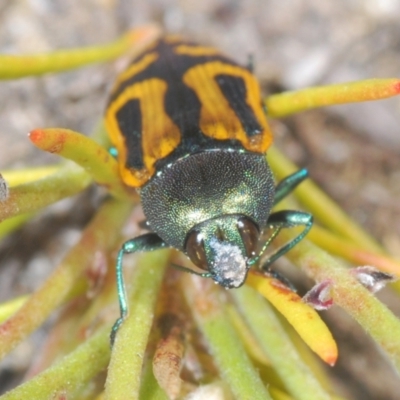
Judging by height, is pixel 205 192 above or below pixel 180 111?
below

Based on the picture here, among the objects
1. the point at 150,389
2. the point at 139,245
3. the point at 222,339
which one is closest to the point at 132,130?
the point at 139,245

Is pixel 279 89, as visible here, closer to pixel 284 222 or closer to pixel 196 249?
pixel 284 222

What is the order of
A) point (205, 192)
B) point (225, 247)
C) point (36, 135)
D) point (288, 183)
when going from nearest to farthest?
point (36, 135), point (225, 247), point (205, 192), point (288, 183)

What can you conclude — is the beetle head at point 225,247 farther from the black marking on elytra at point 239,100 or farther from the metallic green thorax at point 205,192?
the black marking on elytra at point 239,100

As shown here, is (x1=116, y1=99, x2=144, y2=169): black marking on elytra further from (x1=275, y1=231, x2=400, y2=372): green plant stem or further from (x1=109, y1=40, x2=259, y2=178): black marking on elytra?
(x1=275, y1=231, x2=400, y2=372): green plant stem

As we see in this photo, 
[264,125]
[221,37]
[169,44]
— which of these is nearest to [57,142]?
[264,125]

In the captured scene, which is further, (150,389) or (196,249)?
(196,249)

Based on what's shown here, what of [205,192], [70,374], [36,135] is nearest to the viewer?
[36,135]

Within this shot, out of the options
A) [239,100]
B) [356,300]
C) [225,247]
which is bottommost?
[356,300]
